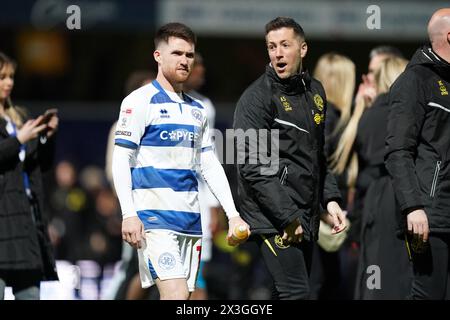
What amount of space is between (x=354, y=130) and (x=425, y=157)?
1851mm

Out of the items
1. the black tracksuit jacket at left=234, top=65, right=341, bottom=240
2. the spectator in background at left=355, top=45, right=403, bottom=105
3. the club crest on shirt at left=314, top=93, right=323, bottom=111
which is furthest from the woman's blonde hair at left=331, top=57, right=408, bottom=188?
the black tracksuit jacket at left=234, top=65, right=341, bottom=240

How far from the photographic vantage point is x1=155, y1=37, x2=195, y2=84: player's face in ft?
21.7

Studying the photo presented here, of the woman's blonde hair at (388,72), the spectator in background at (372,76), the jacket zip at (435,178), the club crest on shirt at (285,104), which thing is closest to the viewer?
the jacket zip at (435,178)

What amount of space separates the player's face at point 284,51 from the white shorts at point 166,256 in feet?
4.08

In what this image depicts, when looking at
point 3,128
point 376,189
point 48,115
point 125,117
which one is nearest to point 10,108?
point 3,128

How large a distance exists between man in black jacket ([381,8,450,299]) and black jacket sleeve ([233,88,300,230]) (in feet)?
2.34

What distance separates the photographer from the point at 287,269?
666cm

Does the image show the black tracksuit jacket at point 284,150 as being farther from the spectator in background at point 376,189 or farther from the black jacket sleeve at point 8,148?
the black jacket sleeve at point 8,148

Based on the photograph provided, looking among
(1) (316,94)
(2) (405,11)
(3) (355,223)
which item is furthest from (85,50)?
(1) (316,94)

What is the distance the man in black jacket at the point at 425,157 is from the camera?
253 inches

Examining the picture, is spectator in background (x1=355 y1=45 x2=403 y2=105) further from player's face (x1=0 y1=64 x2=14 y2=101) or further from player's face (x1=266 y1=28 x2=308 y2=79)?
player's face (x1=0 y1=64 x2=14 y2=101)

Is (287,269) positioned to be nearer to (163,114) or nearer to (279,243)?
(279,243)

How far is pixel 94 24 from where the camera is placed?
17703 millimetres

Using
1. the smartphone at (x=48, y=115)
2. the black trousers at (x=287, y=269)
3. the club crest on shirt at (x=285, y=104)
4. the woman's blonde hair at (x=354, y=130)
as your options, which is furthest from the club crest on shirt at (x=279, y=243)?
the smartphone at (x=48, y=115)
